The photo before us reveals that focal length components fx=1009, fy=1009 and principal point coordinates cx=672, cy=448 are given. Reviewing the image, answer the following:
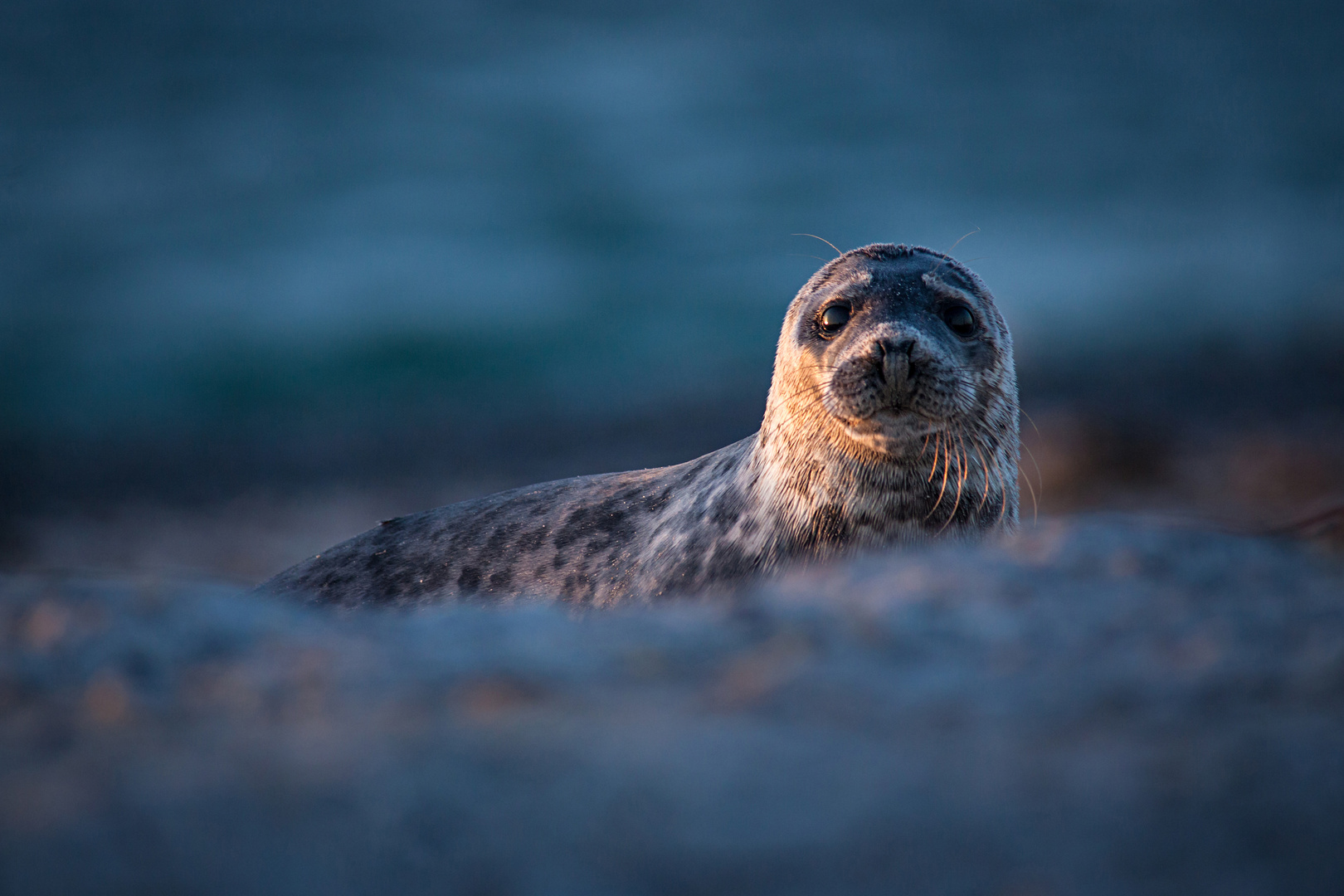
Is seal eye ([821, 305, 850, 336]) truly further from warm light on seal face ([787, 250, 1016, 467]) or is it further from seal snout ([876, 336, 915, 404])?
seal snout ([876, 336, 915, 404])

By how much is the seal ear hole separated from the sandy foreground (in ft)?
7.93

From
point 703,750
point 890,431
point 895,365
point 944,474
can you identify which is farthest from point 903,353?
point 703,750

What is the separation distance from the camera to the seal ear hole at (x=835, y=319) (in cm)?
460

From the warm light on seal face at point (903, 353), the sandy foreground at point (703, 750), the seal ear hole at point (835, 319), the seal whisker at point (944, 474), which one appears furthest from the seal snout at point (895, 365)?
the sandy foreground at point (703, 750)

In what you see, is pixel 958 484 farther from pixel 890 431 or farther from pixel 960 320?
pixel 960 320

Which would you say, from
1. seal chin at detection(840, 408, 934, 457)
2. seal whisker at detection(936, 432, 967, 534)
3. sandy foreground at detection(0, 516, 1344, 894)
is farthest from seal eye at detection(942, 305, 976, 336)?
sandy foreground at detection(0, 516, 1344, 894)

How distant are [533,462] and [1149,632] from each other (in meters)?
15.2

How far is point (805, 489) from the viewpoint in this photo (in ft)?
13.9

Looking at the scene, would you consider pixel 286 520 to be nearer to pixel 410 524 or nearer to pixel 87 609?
pixel 410 524

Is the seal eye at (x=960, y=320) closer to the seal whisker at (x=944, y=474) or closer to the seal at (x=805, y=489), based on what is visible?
the seal at (x=805, y=489)

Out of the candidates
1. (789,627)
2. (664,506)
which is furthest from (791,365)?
(789,627)

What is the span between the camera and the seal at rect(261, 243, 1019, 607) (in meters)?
4.10

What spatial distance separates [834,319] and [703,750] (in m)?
3.24

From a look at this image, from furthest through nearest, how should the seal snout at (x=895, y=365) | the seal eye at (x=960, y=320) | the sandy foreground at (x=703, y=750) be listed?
the seal eye at (x=960, y=320), the seal snout at (x=895, y=365), the sandy foreground at (x=703, y=750)
